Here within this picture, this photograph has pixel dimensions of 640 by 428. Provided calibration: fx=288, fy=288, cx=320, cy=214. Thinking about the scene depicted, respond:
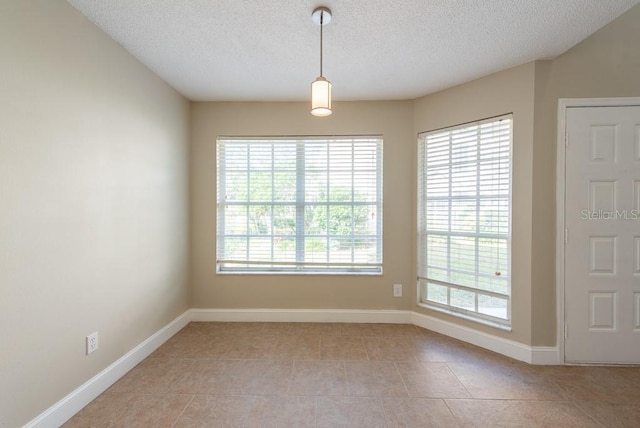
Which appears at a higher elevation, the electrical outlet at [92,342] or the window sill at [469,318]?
the electrical outlet at [92,342]

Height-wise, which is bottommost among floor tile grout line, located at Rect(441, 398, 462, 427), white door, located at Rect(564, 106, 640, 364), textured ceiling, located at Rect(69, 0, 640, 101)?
floor tile grout line, located at Rect(441, 398, 462, 427)

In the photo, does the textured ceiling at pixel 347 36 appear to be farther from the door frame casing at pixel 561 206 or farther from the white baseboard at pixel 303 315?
the white baseboard at pixel 303 315

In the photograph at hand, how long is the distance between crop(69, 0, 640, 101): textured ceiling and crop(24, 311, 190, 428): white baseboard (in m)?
2.46

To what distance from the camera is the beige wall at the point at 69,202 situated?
1486 mm

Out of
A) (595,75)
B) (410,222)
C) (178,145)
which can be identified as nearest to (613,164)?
(595,75)

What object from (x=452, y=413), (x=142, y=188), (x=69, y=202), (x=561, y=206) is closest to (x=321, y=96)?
(x=69, y=202)

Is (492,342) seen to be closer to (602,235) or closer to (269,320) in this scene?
(602,235)

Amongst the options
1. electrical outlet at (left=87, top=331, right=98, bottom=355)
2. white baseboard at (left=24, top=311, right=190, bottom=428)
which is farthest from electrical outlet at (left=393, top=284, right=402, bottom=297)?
electrical outlet at (left=87, top=331, right=98, bottom=355)

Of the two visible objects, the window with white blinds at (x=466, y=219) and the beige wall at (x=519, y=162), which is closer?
the beige wall at (x=519, y=162)

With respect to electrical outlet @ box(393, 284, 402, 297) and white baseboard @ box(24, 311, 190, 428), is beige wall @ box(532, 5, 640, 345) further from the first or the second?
white baseboard @ box(24, 311, 190, 428)

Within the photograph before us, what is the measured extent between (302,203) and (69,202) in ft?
6.82

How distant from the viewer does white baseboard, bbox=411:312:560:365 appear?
2441mm

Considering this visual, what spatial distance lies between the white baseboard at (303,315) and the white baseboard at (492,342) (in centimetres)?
24

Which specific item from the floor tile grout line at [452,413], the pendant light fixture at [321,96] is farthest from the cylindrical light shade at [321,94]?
the floor tile grout line at [452,413]
